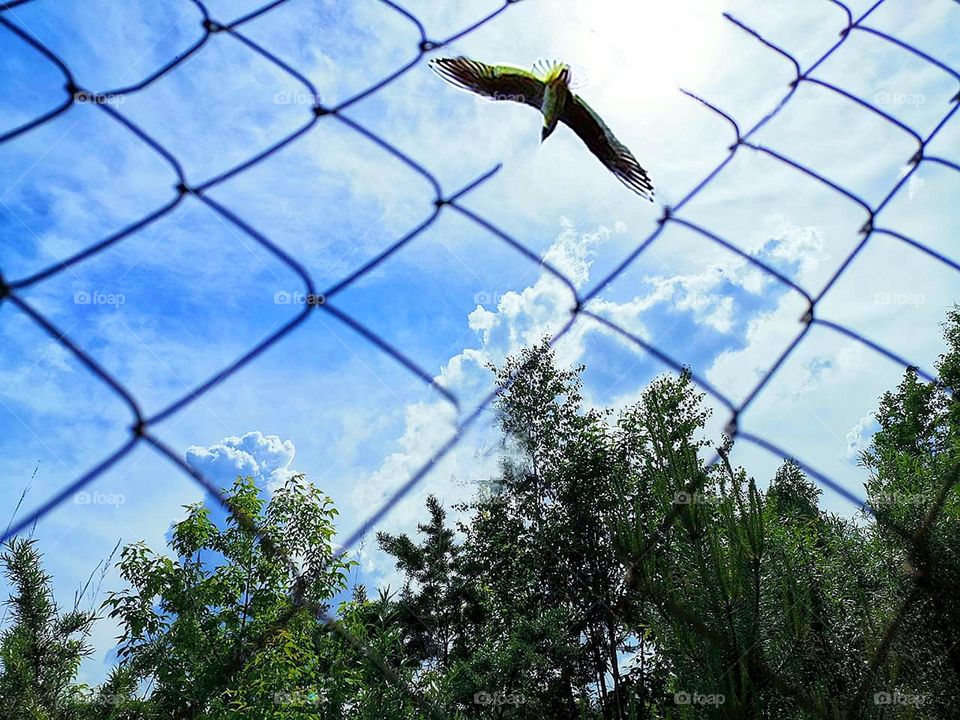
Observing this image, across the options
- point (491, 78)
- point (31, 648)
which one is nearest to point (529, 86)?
point (491, 78)

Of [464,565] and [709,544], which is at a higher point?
[464,565]

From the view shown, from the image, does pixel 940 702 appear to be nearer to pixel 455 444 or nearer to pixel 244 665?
pixel 244 665

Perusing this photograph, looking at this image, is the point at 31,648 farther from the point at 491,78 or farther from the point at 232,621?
the point at 491,78

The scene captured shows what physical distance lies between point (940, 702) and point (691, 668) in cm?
213

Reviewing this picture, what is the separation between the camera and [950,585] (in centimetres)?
348

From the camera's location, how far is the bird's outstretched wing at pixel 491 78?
69cm

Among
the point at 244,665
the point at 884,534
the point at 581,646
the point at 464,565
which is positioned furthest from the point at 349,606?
the point at 464,565

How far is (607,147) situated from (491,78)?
13 centimetres

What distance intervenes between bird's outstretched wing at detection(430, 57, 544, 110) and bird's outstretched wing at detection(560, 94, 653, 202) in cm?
4

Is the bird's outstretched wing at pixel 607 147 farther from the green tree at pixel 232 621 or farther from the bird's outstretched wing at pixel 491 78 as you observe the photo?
the green tree at pixel 232 621

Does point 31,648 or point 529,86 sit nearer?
point 529,86

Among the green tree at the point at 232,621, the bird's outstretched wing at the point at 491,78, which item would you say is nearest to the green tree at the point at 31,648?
the green tree at the point at 232,621

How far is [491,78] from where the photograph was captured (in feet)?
2.27

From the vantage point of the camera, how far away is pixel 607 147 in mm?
724
